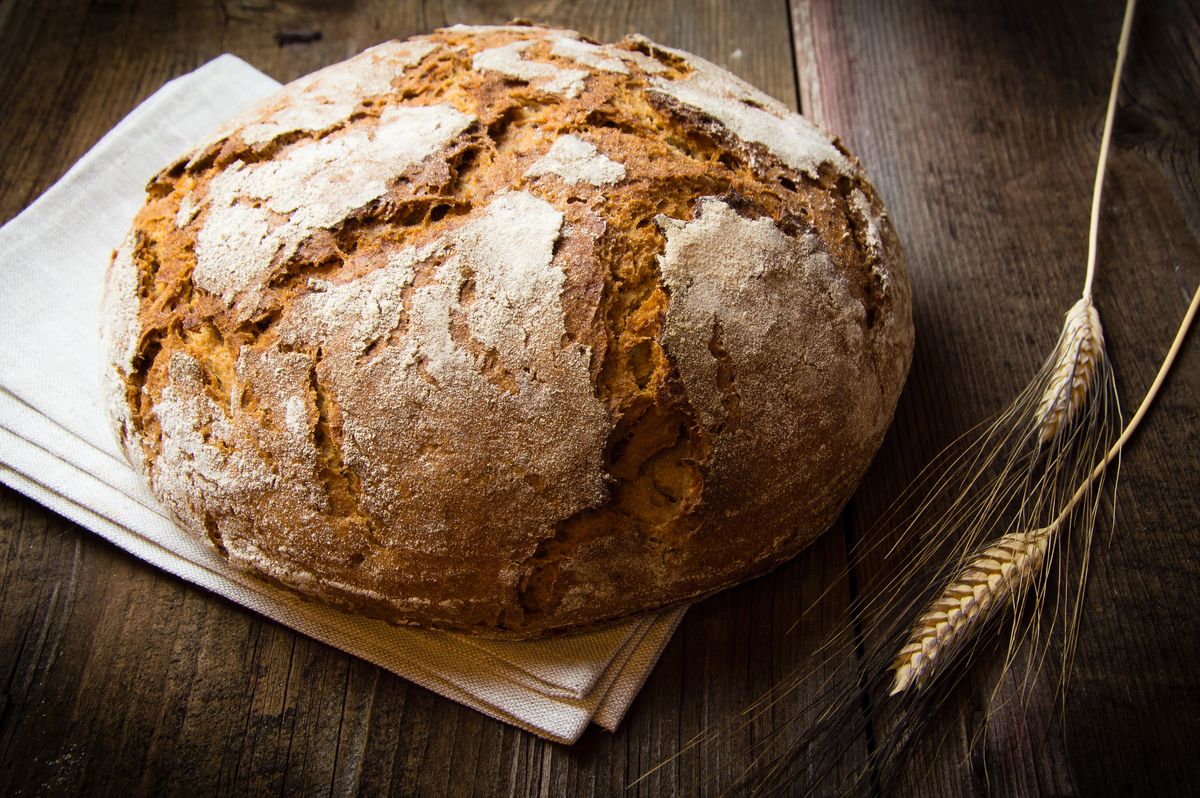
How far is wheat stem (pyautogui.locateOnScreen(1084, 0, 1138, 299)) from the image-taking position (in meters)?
1.51

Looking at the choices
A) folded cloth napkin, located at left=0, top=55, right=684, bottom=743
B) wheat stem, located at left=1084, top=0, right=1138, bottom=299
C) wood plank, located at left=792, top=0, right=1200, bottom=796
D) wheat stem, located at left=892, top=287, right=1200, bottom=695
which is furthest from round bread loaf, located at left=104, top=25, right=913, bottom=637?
wheat stem, located at left=1084, top=0, right=1138, bottom=299

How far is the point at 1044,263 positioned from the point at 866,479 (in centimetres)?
57

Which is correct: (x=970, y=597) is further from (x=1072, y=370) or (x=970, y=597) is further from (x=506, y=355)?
(x=506, y=355)

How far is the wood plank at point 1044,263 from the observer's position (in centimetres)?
116

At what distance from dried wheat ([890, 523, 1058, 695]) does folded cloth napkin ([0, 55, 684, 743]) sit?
0.99ft

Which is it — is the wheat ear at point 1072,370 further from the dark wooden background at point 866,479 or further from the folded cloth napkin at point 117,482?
the folded cloth napkin at point 117,482

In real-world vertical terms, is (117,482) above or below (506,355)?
below

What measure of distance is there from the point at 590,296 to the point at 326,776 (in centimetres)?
68

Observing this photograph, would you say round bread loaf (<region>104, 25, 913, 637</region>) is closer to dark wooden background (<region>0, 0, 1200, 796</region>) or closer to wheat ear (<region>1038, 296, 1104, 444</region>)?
dark wooden background (<region>0, 0, 1200, 796</region>)

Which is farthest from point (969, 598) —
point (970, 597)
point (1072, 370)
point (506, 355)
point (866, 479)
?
point (506, 355)

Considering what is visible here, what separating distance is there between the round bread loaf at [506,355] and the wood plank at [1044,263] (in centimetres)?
35

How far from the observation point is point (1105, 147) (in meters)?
1.63

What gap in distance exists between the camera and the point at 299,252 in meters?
1.08

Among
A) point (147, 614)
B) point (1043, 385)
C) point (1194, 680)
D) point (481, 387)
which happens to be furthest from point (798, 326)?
point (147, 614)
